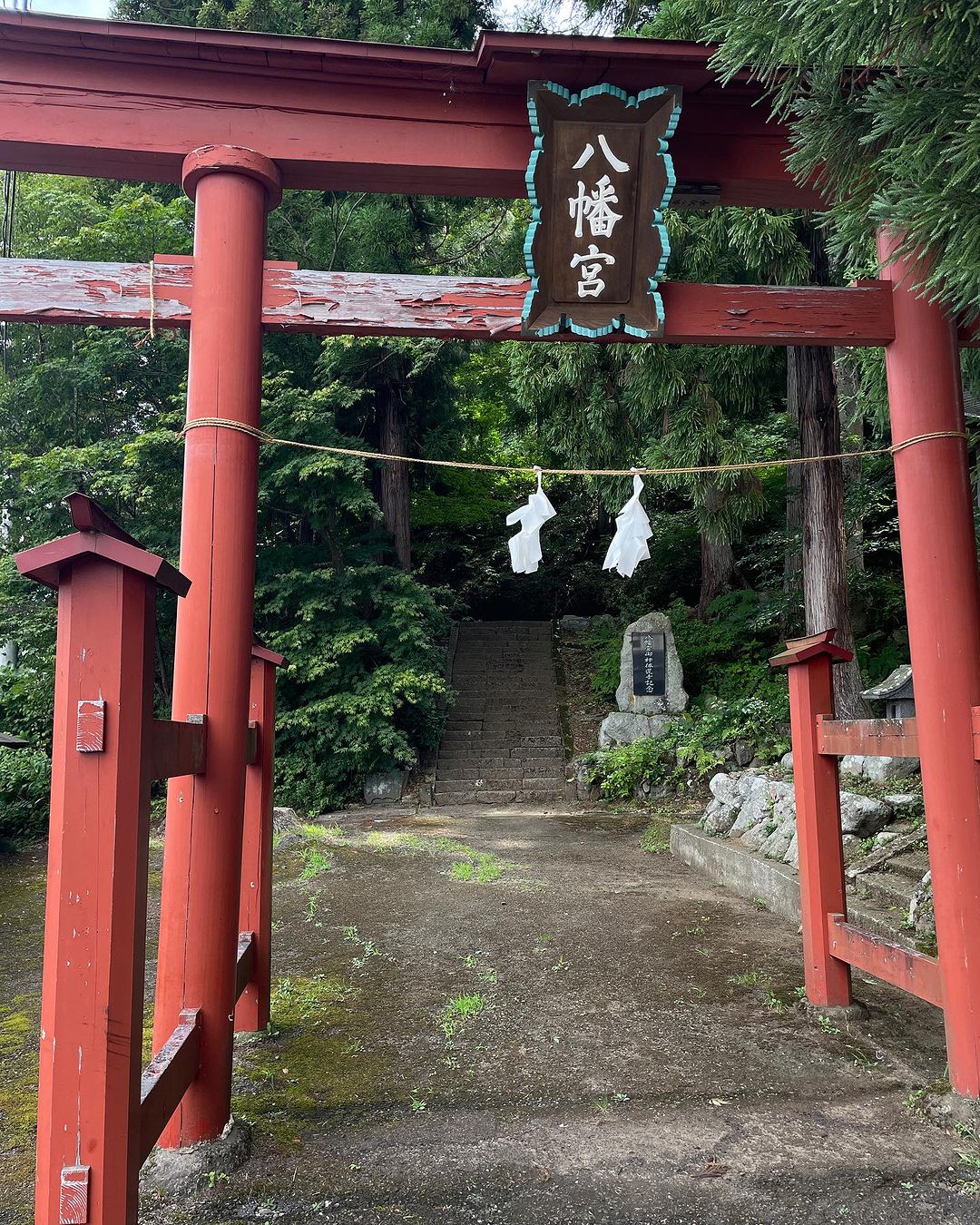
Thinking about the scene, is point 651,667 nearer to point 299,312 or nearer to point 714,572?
point 714,572

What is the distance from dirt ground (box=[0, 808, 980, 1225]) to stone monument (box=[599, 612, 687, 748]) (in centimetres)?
586

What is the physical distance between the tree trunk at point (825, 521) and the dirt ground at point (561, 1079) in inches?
153

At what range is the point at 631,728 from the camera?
37.8 ft

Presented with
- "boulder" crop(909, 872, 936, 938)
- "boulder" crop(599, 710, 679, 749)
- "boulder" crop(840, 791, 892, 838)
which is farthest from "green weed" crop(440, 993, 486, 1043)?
"boulder" crop(599, 710, 679, 749)

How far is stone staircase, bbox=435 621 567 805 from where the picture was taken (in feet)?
36.7

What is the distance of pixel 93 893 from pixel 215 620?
4.16 feet

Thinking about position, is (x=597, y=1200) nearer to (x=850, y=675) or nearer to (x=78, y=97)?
(x=78, y=97)

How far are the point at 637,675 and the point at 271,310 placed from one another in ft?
31.0

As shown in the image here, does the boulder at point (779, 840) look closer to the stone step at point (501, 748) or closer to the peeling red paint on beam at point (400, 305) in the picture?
the peeling red paint on beam at point (400, 305)

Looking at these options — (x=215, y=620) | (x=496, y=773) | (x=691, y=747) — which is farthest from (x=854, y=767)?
(x=215, y=620)

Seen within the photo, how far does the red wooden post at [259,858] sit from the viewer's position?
363cm

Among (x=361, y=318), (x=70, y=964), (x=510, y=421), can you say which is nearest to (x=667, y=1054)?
(x=70, y=964)

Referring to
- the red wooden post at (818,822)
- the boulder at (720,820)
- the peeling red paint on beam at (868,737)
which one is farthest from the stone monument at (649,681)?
the peeling red paint on beam at (868,737)

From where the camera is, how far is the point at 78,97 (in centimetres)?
321
